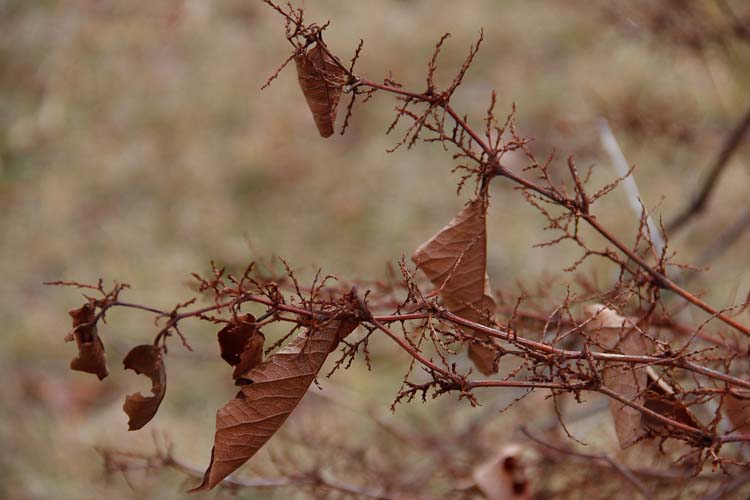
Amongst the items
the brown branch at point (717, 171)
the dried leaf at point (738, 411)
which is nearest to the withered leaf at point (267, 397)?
the dried leaf at point (738, 411)

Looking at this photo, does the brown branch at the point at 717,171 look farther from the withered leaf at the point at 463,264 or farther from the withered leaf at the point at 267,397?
the withered leaf at the point at 267,397

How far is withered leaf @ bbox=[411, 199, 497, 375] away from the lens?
0.70 metres

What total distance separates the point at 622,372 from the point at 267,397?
10.3 inches

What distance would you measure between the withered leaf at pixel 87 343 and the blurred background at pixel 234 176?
144cm

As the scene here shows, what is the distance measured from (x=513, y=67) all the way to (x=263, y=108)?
3.82 ft

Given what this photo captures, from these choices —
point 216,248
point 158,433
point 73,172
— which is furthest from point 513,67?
point 158,433

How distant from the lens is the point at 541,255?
3.28 meters

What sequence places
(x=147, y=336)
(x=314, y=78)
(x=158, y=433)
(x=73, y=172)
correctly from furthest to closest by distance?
(x=73, y=172)
(x=147, y=336)
(x=158, y=433)
(x=314, y=78)

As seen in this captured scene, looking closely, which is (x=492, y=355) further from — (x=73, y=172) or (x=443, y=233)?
(x=73, y=172)

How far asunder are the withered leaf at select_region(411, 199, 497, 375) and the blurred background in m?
1.28

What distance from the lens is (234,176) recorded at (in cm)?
364

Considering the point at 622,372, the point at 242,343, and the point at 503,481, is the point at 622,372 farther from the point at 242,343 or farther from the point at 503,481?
the point at 503,481

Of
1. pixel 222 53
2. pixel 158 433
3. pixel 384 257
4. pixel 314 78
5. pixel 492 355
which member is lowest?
pixel 492 355

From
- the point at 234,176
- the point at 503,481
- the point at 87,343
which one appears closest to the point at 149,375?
the point at 87,343
